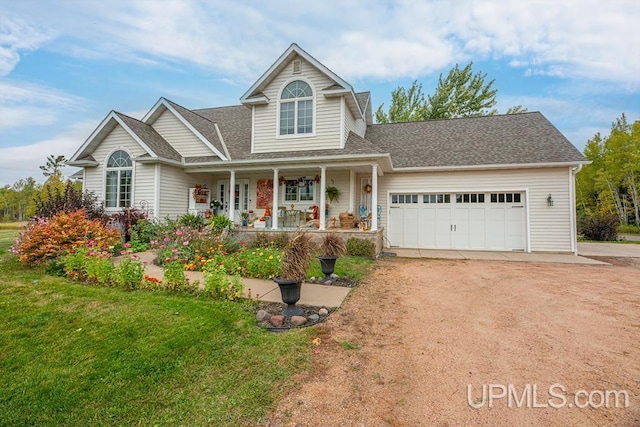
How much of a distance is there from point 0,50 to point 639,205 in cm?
4352

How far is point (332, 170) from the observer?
12578 millimetres

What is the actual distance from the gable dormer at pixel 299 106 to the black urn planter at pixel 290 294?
801cm

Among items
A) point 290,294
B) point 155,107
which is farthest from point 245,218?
point 290,294

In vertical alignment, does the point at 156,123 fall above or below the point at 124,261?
above

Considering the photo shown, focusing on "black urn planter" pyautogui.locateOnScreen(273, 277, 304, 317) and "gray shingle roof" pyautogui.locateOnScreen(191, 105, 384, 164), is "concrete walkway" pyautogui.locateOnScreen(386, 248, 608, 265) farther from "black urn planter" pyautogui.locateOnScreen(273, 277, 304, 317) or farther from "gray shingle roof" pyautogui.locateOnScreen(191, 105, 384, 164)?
"black urn planter" pyautogui.locateOnScreen(273, 277, 304, 317)

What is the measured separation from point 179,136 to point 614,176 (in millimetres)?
36101

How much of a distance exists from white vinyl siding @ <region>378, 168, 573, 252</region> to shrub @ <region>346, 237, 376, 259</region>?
5055 mm

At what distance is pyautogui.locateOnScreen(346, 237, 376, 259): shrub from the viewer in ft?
31.6

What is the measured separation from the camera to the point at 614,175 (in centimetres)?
2677

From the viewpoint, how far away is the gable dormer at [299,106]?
11398mm

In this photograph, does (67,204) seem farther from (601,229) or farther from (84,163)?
(601,229)

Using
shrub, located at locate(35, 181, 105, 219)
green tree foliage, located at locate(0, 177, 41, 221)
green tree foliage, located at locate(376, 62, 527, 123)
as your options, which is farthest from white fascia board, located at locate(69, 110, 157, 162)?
green tree foliage, located at locate(0, 177, 41, 221)

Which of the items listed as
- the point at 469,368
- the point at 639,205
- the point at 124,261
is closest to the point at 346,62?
the point at 124,261

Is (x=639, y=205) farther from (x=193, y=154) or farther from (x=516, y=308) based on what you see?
(x=193, y=154)
